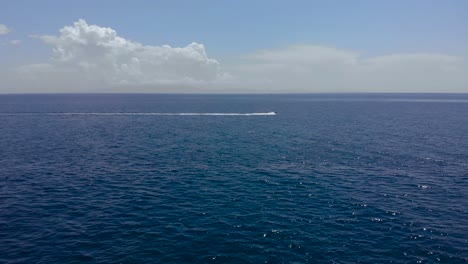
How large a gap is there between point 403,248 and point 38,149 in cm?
11217

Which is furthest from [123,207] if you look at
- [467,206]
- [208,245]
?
[467,206]

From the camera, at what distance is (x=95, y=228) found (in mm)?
52844

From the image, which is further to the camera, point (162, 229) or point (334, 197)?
point (334, 197)

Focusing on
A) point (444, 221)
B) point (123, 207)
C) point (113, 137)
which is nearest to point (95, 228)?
point (123, 207)

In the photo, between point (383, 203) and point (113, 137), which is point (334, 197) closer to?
point (383, 203)

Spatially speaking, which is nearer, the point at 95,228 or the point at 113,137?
the point at 95,228

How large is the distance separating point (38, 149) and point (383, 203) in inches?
4236

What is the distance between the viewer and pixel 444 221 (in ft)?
181

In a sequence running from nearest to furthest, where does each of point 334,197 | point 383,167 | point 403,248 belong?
1. point 403,248
2. point 334,197
3. point 383,167

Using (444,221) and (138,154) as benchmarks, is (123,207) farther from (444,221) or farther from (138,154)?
(444,221)

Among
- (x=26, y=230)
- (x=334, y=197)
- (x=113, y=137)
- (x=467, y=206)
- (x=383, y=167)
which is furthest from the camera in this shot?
(x=113, y=137)

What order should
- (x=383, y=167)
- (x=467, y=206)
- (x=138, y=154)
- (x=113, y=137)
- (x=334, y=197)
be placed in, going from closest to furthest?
1. (x=467, y=206)
2. (x=334, y=197)
3. (x=383, y=167)
4. (x=138, y=154)
5. (x=113, y=137)

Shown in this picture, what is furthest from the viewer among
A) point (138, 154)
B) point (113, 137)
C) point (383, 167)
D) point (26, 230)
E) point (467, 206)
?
point (113, 137)

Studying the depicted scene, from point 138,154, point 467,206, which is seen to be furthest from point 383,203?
point 138,154
